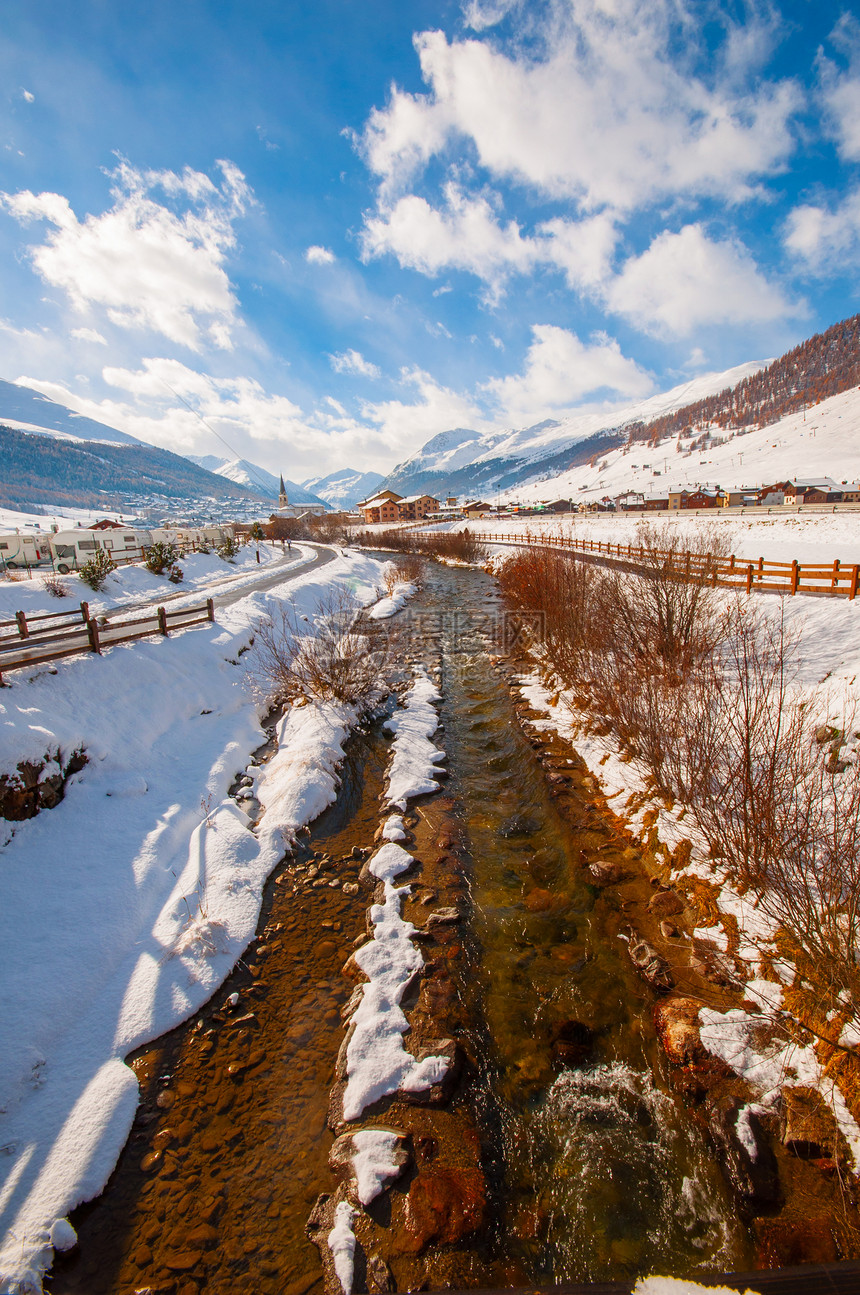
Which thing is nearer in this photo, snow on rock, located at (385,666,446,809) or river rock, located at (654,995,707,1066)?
river rock, located at (654,995,707,1066)

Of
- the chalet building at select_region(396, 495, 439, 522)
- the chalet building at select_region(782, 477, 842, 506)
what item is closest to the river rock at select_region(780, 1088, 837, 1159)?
the chalet building at select_region(782, 477, 842, 506)

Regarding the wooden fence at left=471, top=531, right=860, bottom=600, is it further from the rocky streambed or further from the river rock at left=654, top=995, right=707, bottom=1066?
the river rock at left=654, top=995, right=707, bottom=1066

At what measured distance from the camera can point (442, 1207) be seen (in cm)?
412

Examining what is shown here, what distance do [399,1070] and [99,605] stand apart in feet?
79.1

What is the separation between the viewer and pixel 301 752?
1152cm

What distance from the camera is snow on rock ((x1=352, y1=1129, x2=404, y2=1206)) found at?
423cm

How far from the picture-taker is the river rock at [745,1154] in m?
4.10

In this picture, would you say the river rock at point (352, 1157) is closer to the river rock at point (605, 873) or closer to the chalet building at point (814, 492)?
the river rock at point (605, 873)

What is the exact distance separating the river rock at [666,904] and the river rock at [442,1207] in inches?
160

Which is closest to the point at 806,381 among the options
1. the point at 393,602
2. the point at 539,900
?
the point at 393,602

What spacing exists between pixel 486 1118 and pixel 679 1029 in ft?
7.89

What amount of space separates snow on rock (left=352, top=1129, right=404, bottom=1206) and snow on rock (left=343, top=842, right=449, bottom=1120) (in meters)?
0.26

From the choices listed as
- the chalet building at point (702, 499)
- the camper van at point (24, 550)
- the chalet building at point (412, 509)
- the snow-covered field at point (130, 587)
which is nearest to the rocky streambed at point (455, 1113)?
the snow-covered field at point (130, 587)

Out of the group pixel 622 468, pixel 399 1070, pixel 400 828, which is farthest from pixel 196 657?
pixel 622 468
